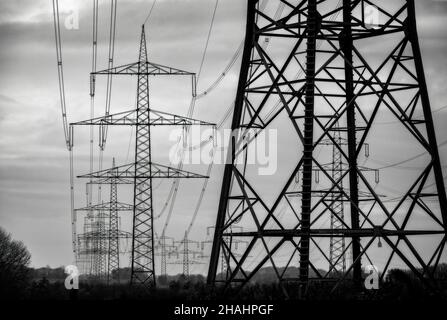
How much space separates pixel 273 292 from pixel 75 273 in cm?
708

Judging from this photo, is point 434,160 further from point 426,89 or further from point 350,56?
point 350,56

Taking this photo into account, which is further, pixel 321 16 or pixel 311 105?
pixel 321 16

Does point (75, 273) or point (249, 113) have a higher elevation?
point (249, 113)

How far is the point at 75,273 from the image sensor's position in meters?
34.2

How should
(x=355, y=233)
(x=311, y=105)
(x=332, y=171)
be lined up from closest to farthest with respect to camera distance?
(x=311, y=105)
(x=355, y=233)
(x=332, y=171)
